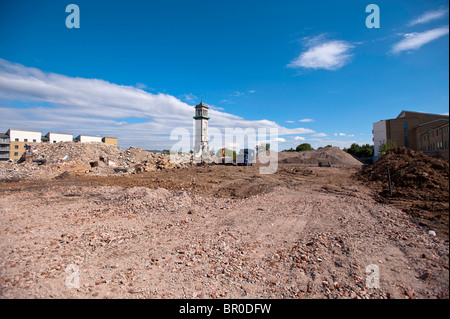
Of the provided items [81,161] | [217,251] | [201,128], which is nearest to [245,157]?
[201,128]

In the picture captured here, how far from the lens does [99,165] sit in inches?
945

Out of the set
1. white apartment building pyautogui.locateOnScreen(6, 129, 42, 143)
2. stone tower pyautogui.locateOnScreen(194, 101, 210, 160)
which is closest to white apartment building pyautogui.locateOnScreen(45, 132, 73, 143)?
white apartment building pyautogui.locateOnScreen(6, 129, 42, 143)

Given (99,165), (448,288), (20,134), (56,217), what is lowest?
(56,217)

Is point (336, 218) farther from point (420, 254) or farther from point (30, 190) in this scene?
point (30, 190)

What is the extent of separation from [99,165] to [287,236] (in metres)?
24.1

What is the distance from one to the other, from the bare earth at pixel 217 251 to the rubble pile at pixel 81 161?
13532mm

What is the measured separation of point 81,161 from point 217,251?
2537 centimetres

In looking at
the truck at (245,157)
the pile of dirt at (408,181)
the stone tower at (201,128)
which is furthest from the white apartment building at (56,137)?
the pile of dirt at (408,181)

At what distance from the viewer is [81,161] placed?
80.3ft

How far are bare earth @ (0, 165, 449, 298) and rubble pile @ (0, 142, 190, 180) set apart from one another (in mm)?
13532

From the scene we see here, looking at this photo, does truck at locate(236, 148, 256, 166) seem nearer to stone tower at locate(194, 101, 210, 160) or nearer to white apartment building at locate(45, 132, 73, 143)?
stone tower at locate(194, 101, 210, 160)

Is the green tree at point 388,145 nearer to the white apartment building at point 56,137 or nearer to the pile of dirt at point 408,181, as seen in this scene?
the pile of dirt at point 408,181

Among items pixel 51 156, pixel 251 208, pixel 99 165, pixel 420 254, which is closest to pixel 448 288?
pixel 420 254
